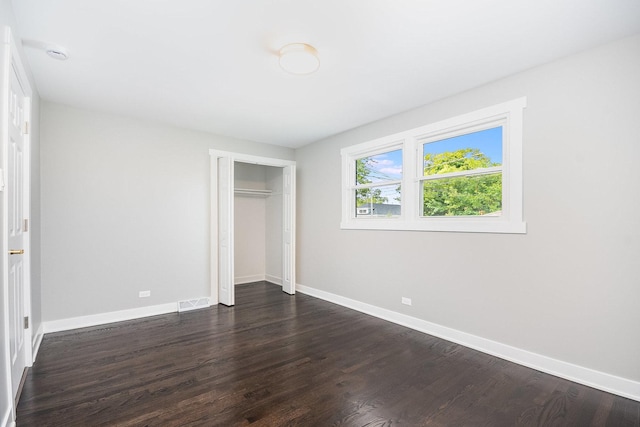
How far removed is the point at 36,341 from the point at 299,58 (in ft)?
12.1

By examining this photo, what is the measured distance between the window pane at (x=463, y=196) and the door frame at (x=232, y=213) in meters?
2.44

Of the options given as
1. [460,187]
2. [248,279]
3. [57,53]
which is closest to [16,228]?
[57,53]

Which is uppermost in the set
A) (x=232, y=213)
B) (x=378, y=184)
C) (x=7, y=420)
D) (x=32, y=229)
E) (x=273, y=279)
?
(x=378, y=184)

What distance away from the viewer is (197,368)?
2.61 metres

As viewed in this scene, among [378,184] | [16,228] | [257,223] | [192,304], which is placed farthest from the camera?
[257,223]

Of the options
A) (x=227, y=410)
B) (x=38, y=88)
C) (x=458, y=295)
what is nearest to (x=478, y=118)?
(x=458, y=295)

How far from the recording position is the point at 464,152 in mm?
3273

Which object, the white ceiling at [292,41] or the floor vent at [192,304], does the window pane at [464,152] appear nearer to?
the white ceiling at [292,41]

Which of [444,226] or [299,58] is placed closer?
[299,58]

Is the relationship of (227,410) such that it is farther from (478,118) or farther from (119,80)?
(478,118)

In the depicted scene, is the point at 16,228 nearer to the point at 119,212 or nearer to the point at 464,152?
the point at 119,212

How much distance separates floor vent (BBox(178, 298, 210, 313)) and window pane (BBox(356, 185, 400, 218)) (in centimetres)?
263

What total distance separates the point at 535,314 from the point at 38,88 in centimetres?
533

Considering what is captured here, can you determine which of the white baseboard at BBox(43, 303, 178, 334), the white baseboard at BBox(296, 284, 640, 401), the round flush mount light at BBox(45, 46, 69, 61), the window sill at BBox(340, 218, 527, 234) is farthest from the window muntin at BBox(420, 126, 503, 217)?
the white baseboard at BBox(43, 303, 178, 334)
